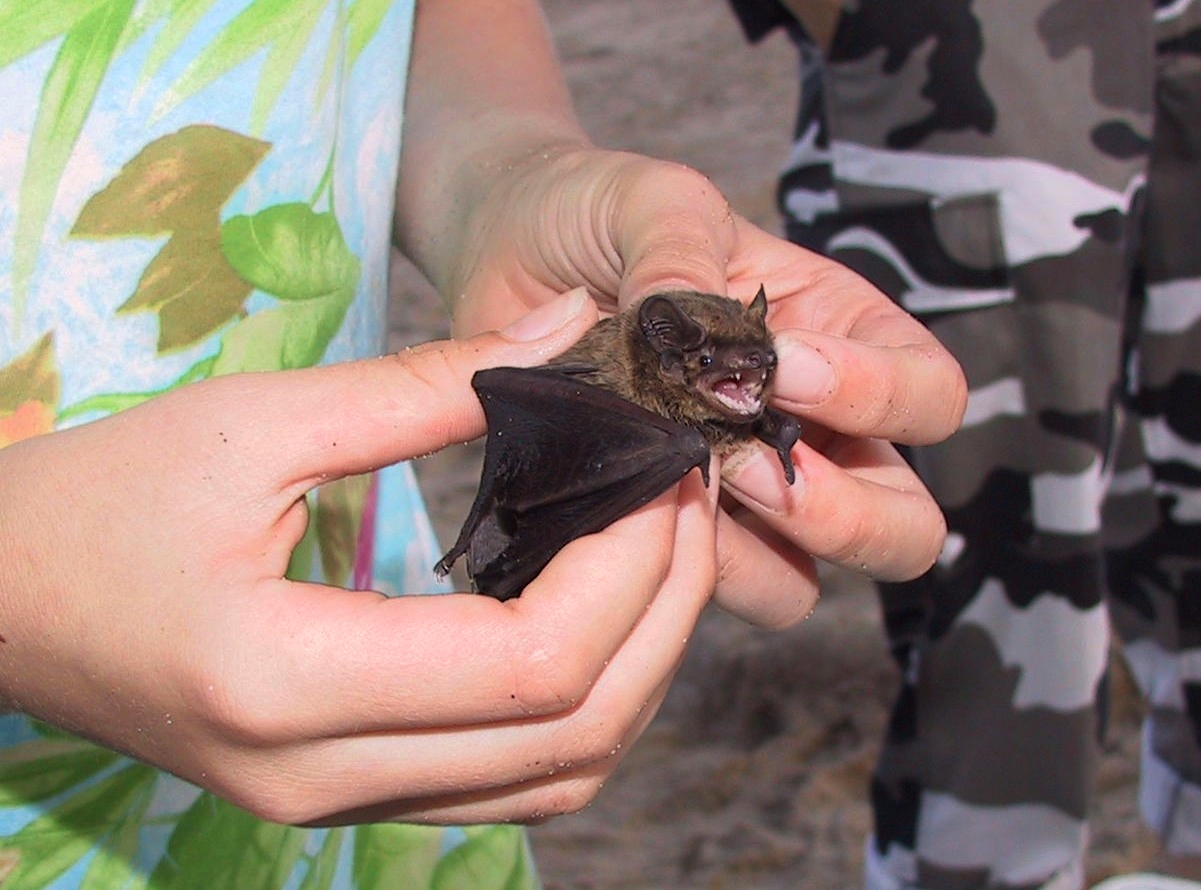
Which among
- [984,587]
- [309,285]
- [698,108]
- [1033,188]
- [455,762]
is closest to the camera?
[455,762]

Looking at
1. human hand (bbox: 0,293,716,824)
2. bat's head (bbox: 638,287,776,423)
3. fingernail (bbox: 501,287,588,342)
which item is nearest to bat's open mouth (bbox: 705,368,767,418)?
bat's head (bbox: 638,287,776,423)

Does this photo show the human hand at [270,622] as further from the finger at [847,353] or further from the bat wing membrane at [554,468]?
the finger at [847,353]

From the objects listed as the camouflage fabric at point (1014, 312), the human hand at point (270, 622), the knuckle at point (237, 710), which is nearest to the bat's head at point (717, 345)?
the human hand at point (270, 622)

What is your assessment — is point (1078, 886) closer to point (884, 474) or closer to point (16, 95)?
point (884, 474)

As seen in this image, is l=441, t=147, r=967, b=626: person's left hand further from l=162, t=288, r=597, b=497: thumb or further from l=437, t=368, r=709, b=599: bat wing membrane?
l=162, t=288, r=597, b=497: thumb

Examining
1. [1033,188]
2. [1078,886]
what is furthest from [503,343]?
[1078,886]

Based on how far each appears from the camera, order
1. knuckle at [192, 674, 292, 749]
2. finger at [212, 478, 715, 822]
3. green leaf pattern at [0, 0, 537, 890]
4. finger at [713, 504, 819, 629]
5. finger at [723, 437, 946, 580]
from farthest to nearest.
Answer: finger at [713, 504, 819, 629], finger at [723, 437, 946, 580], green leaf pattern at [0, 0, 537, 890], finger at [212, 478, 715, 822], knuckle at [192, 674, 292, 749]
